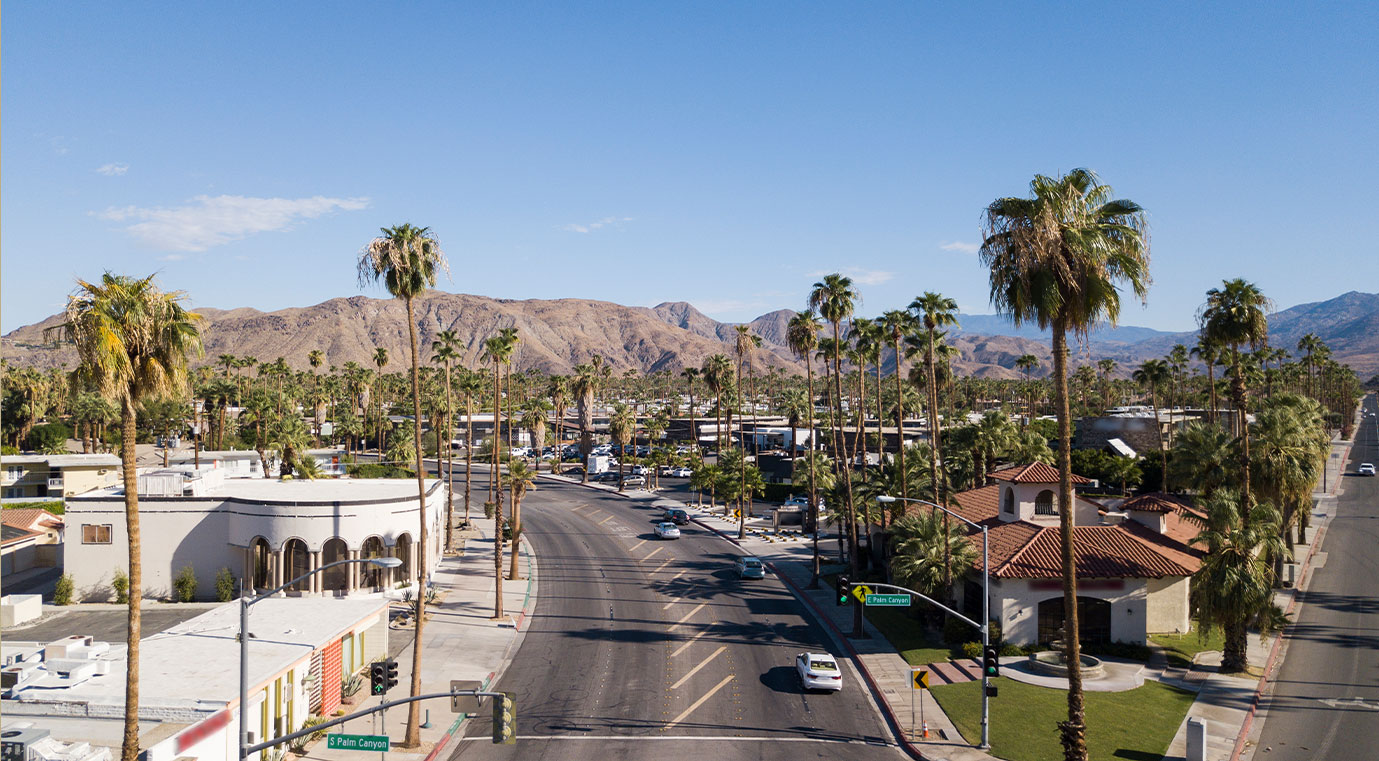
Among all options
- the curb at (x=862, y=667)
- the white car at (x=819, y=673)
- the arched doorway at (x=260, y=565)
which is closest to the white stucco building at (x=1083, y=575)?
the curb at (x=862, y=667)

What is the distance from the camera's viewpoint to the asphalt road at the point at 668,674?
27953 millimetres

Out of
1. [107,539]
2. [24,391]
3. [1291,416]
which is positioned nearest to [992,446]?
[1291,416]

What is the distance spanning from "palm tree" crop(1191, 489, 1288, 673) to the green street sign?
3134cm

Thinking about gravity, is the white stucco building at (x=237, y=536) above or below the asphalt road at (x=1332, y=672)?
above

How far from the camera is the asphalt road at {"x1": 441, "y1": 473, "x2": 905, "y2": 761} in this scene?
28.0 m

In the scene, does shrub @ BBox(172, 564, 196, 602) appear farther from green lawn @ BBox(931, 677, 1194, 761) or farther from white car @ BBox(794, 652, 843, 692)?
green lawn @ BBox(931, 677, 1194, 761)

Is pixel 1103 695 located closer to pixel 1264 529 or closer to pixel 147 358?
pixel 1264 529

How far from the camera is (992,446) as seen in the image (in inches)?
2297

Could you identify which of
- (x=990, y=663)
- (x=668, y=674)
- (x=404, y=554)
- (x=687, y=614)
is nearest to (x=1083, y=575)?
(x=990, y=663)

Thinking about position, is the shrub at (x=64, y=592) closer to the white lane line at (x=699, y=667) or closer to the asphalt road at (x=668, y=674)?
the asphalt road at (x=668, y=674)

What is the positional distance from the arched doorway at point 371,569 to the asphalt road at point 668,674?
912 cm

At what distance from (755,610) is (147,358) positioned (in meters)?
32.8

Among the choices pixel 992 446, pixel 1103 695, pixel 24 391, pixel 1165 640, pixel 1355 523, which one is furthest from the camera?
pixel 24 391

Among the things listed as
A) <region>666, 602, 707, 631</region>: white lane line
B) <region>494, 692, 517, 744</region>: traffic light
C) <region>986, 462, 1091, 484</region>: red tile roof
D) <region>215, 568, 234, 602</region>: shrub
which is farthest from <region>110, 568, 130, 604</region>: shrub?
<region>986, 462, 1091, 484</region>: red tile roof
